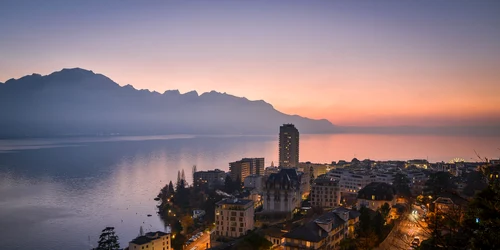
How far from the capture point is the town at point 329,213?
5515 mm

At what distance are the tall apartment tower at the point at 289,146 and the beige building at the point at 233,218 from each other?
22.9 meters

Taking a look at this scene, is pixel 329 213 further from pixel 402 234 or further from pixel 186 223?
pixel 186 223

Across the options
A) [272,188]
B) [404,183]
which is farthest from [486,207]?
[404,183]

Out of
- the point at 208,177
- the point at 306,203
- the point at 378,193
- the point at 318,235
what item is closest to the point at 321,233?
the point at 318,235

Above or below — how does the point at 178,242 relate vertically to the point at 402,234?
below

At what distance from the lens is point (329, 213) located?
13805 millimetres

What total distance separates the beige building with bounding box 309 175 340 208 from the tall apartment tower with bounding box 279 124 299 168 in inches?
724

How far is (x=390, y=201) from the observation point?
1752 cm

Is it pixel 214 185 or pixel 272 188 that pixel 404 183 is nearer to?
pixel 272 188

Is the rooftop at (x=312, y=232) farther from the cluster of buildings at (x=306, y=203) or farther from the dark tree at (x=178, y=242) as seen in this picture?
the dark tree at (x=178, y=242)

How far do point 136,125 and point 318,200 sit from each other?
187m

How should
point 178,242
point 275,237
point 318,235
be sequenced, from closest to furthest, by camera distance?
point 318,235, point 275,237, point 178,242

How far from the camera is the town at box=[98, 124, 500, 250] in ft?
18.1

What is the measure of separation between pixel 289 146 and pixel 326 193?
19.4 metres
